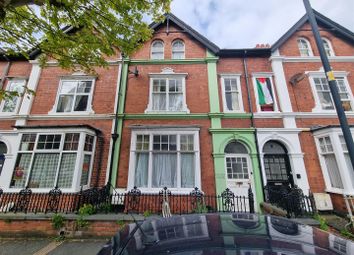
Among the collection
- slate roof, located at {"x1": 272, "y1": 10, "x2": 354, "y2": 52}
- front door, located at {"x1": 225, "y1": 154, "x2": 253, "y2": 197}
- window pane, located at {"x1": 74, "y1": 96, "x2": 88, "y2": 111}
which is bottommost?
front door, located at {"x1": 225, "y1": 154, "x2": 253, "y2": 197}

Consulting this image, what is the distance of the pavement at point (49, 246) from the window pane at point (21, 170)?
10.0 ft

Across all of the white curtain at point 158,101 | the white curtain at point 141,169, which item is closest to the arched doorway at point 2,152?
the white curtain at point 141,169

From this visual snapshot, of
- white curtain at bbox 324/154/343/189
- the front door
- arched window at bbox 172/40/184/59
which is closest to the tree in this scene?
arched window at bbox 172/40/184/59

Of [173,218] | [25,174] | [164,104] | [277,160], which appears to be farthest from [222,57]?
[25,174]

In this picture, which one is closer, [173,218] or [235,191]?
[173,218]

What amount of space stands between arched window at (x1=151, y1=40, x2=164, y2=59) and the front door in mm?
7417

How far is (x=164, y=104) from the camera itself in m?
9.98

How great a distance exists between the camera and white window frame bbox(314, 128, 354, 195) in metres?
7.55

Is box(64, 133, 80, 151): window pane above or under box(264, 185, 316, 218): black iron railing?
above

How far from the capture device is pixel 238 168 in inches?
353

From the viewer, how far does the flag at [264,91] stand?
32.2 feet

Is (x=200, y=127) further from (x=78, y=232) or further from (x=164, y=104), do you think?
(x=78, y=232)

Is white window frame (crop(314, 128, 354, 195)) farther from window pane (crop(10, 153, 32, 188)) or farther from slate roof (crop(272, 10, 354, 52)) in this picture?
window pane (crop(10, 153, 32, 188))

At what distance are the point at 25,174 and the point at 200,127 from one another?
8771 mm
